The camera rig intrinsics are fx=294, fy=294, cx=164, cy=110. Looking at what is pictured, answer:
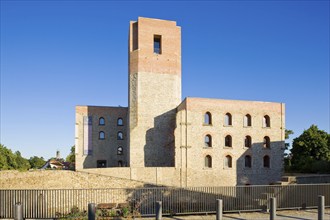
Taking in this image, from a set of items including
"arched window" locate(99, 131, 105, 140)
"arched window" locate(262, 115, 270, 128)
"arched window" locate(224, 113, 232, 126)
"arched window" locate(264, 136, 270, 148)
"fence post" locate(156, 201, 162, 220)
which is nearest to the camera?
"fence post" locate(156, 201, 162, 220)

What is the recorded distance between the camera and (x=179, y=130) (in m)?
30.7

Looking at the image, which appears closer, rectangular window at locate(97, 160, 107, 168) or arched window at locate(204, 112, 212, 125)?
arched window at locate(204, 112, 212, 125)

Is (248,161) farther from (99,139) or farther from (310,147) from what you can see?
(99,139)

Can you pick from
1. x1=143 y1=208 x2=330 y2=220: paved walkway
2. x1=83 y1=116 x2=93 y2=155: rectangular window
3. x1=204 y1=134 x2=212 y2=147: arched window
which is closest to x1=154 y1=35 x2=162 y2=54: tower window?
x1=204 y1=134 x2=212 y2=147: arched window

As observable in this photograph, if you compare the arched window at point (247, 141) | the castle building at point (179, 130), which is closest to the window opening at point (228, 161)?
the castle building at point (179, 130)

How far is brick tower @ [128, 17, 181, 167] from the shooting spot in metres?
33.4

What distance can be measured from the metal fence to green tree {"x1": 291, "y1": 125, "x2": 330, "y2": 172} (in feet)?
86.0

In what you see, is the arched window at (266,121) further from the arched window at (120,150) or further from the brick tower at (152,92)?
the arched window at (120,150)

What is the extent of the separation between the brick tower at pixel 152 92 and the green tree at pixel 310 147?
18.0 metres

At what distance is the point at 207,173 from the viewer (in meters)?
31.2

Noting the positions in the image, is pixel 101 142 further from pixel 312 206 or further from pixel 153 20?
pixel 312 206

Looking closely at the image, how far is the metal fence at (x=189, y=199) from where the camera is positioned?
456 inches

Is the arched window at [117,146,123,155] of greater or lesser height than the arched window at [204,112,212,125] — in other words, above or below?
below

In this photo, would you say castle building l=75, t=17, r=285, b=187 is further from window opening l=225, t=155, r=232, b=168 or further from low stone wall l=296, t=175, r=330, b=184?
low stone wall l=296, t=175, r=330, b=184
